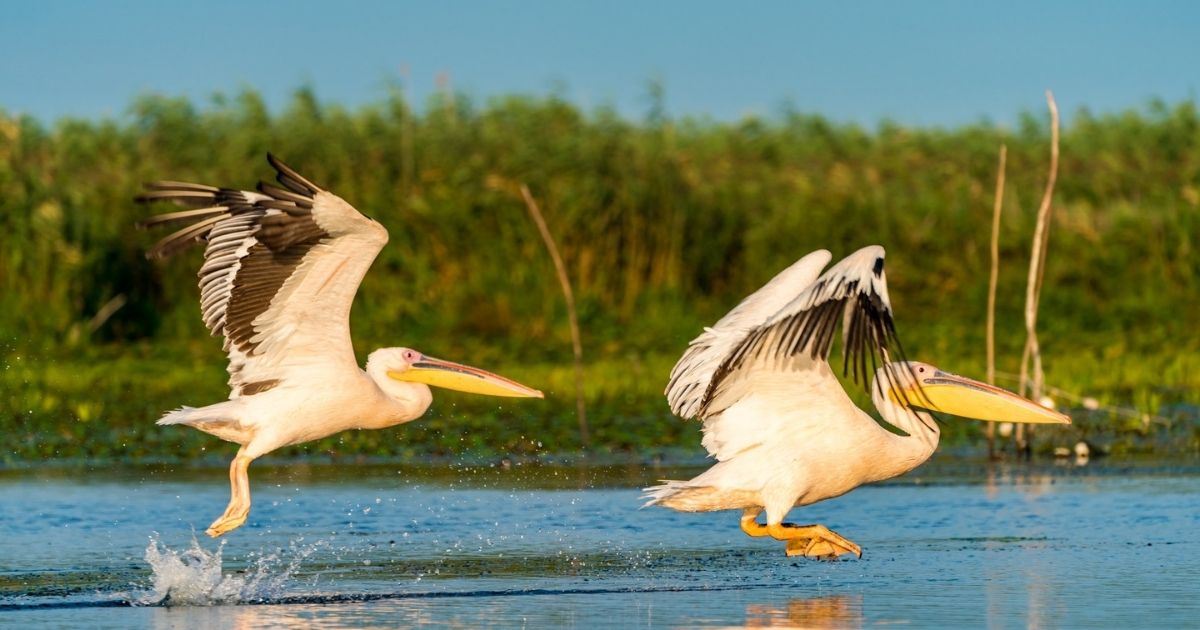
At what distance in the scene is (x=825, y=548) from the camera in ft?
24.3

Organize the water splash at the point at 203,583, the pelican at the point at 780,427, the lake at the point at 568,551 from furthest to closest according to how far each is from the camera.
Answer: the pelican at the point at 780,427 < the water splash at the point at 203,583 < the lake at the point at 568,551

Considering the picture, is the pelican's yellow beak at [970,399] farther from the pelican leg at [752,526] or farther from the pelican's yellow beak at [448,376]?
the pelican's yellow beak at [448,376]

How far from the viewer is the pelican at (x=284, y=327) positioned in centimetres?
785

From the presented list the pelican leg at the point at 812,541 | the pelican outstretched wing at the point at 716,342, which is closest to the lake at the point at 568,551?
the pelican leg at the point at 812,541

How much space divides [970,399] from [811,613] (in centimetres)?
168

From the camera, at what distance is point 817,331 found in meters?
6.96

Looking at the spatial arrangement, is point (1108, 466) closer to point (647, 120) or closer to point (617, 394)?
point (617, 394)

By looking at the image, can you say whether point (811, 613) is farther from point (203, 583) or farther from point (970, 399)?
point (203, 583)

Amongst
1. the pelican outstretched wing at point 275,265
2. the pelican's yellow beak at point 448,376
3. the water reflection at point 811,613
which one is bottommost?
the water reflection at point 811,613

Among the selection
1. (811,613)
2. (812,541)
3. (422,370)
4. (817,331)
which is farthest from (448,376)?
(811,613)

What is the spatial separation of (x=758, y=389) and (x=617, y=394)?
19.1ft

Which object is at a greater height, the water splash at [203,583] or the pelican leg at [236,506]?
the pelican leg at [236,506]

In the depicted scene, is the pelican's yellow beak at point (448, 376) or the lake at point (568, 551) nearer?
the lake at point (568, 551)

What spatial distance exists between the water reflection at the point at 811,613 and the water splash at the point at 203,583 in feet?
6.18
